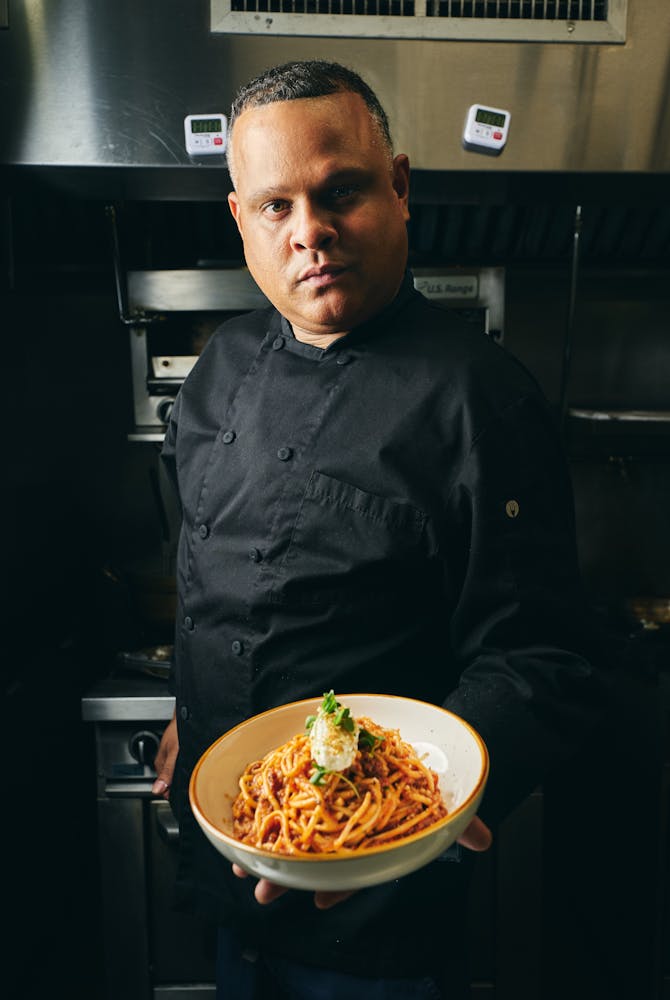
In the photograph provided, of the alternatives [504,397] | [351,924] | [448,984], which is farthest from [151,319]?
[448,984]

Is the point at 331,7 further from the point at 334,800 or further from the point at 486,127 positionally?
the point at 334,800

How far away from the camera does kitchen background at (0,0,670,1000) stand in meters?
1.80

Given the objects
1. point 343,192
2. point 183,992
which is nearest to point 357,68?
point 343,192

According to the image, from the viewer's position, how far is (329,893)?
2.91 ft

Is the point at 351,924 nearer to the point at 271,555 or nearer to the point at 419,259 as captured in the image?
the point at 271,555

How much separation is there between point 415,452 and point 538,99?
1147 millimetres

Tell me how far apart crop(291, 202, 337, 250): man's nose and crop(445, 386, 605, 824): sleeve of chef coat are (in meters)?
0.38

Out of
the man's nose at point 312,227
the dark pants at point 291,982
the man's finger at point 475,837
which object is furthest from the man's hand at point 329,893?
the man's nose at point 312,227

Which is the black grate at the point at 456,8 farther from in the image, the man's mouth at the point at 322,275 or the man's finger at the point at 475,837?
the man's finger at the point at 475,837

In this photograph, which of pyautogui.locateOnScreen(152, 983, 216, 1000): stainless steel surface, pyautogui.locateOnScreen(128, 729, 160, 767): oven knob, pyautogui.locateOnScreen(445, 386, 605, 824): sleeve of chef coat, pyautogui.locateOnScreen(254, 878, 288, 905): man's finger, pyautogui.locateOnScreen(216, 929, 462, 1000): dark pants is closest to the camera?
pyautogui.locateOnScreen(254, 878, 288, 905): man's finger

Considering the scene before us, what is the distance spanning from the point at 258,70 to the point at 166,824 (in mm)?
1872

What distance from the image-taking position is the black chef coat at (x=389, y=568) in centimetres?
112

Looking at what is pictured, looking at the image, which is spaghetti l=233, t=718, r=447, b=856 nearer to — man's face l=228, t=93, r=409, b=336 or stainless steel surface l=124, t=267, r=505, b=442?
man's face l=228, t=93, r=409, b=336

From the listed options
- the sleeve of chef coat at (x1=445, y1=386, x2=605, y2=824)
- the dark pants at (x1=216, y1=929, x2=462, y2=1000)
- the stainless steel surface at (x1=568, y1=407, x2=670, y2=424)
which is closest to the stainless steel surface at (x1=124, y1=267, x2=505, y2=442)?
the stainless steel surface at (x1=568, y1=407, x2=670, y2=424)
